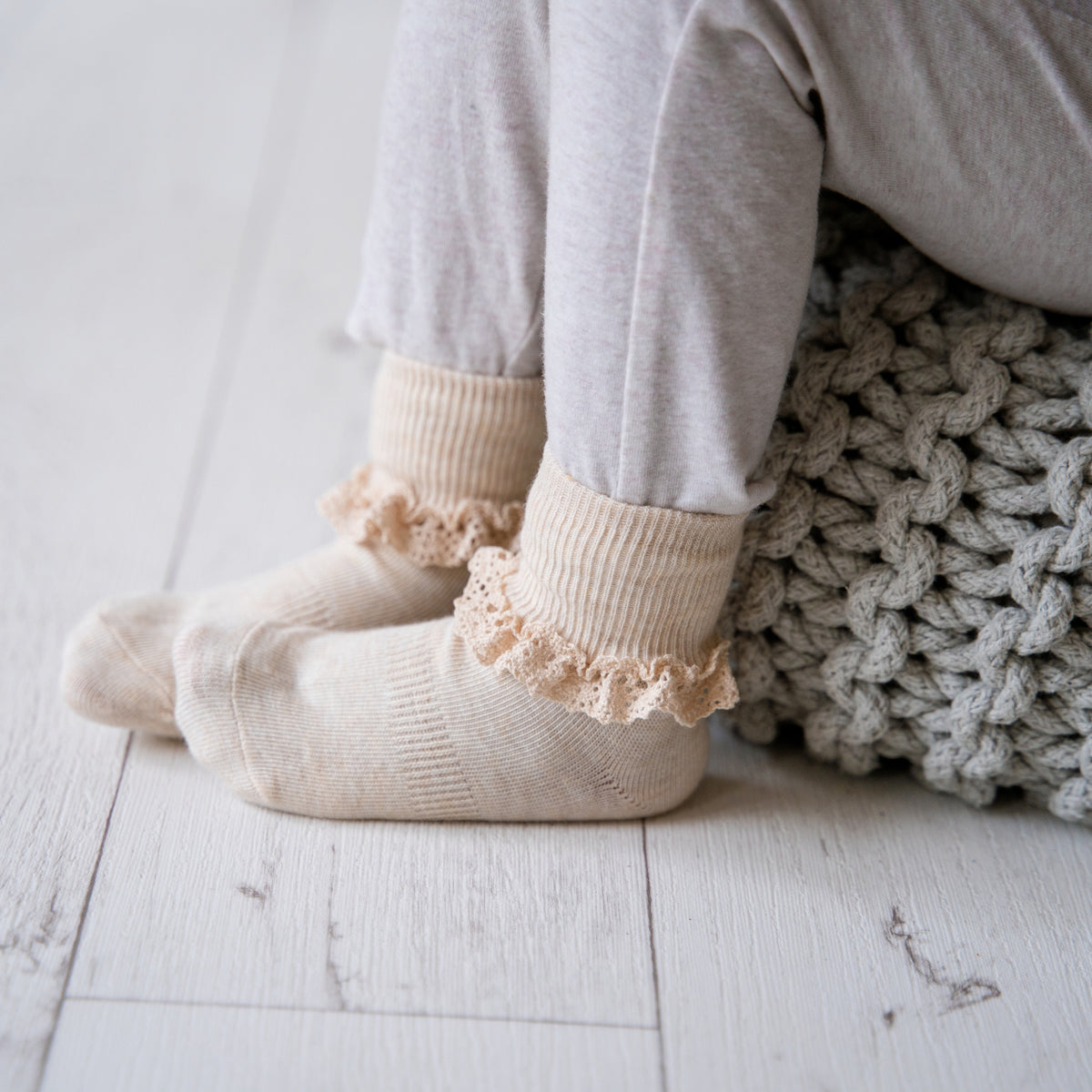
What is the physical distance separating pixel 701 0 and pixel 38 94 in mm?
1297

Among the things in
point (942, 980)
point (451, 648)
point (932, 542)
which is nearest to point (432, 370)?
point (451, 648)

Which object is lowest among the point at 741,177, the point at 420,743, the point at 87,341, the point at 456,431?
the point at 87,341

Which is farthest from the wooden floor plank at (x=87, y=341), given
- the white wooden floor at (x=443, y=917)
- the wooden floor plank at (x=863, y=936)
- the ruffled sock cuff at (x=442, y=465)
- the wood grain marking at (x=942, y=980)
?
the wood grain marking at (x=942, y=980)

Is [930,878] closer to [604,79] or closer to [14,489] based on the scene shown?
[604,79]

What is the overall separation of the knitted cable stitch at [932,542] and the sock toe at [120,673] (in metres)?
0.34

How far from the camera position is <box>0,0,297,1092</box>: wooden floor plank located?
0.63 m

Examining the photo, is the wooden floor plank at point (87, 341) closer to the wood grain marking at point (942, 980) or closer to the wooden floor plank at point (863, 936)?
the wooden floor plank at point (863, 936)

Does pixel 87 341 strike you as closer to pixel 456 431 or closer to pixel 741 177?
pixel 456 431

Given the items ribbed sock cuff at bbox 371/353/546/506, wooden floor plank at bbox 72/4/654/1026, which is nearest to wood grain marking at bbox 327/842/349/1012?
wooden floor plank at bbox 72/4/654/1026

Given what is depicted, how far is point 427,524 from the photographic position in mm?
721

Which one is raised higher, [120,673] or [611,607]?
[611,607]

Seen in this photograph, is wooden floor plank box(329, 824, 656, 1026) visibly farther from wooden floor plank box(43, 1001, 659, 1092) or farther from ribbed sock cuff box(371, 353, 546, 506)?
ribbed sock cuff box(371, 353, 546, 506)

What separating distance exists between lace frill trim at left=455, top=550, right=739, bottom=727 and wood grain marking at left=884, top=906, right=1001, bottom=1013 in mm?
150

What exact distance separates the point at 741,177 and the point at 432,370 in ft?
0.82
